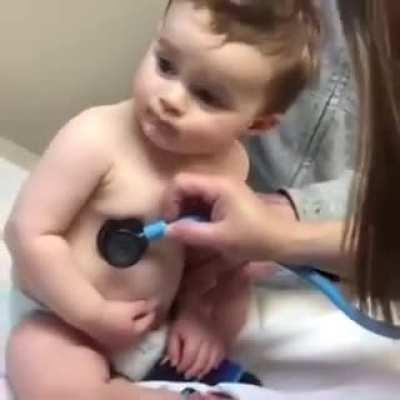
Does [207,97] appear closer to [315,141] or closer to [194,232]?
[194,232]

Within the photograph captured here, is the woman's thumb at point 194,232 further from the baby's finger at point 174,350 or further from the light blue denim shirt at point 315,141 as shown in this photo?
the light blue denim shirt at point 315,141

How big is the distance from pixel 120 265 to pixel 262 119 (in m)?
0.16

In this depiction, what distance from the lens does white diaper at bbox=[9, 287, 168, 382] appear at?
1013mm

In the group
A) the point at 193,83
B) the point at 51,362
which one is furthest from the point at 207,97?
the point at 51,362

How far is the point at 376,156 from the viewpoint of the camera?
92 cm

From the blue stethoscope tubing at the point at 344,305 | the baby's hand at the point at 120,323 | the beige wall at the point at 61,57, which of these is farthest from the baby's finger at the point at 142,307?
the beige wall at the point at 61,57

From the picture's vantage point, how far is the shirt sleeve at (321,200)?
1.13 m

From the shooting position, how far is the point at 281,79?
0.97m

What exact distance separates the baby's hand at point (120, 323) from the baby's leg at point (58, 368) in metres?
0.02

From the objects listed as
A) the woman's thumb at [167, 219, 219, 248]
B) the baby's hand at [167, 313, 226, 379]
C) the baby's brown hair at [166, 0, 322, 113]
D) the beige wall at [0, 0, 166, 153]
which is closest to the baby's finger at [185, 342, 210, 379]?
the baby's hand at [167, 313, 226, 379]

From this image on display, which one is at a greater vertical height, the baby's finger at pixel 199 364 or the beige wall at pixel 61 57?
the beige wall at pixel 61 57

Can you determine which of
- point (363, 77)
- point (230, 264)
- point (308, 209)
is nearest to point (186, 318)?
point (230, 264)

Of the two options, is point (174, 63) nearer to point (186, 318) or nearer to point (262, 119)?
point (262, 119)

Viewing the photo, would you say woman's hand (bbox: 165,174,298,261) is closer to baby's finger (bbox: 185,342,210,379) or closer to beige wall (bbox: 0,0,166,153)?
baby's finger (bbox: 185,342,210,379)
